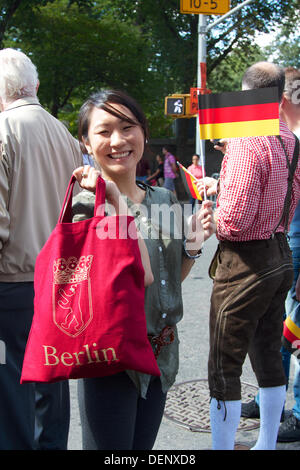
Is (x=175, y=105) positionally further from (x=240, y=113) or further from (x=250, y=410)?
(x=240, y=113)

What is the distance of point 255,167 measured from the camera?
2.69m

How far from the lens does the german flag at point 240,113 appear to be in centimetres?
256

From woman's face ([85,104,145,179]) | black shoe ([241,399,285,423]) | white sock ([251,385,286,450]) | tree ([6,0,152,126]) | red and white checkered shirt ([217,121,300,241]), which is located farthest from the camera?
tree ([6,0,152,126])

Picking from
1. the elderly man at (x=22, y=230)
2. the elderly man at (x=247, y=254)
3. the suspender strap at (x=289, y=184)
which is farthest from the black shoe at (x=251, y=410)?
the suspender strap at (x=289, y=184)

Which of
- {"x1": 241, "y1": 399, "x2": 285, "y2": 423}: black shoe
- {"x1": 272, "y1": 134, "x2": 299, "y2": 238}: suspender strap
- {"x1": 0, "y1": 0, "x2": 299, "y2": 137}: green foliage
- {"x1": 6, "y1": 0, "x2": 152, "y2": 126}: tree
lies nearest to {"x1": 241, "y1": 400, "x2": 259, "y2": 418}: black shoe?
{"x1": 241, "y1": 399, "x2": 285, "y2": 423}: black shoe

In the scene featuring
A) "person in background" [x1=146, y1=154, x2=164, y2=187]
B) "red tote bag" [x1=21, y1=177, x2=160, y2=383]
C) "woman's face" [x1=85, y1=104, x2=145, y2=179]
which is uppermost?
Result: "woman's face" [x1=85, y1=104, x2=145, y2=179]

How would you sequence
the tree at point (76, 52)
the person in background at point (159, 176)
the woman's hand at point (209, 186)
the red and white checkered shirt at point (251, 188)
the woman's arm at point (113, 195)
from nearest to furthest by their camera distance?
the woman's arm at point (113, 195) → the woman's hand at point (209, 186) → the red and white checkered shirt at point (251, 188) → the person in background at point (159, 176) → the tree at point (76, 52)

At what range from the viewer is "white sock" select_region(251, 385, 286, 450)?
9.84ft


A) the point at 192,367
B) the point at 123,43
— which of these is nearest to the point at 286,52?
the point at 123,43

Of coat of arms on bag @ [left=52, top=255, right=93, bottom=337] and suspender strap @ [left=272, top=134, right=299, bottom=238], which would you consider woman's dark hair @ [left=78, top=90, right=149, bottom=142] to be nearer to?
coat of arms on bag @ [left=52, top=255, right=93, bottom=337]

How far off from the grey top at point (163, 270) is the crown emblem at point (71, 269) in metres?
0.32

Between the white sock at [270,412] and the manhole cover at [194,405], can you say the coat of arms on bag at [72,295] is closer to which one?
the white sock at [270,412]

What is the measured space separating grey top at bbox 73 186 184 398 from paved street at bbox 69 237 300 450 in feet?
4.48
